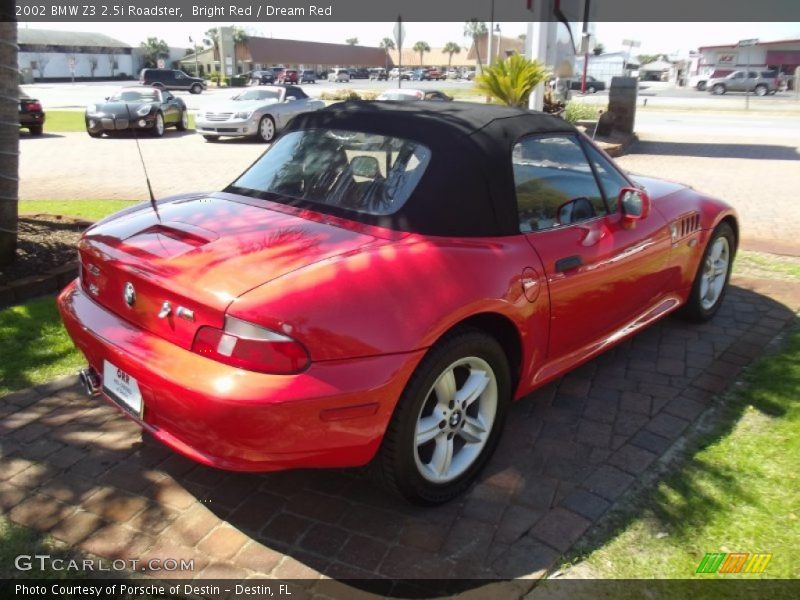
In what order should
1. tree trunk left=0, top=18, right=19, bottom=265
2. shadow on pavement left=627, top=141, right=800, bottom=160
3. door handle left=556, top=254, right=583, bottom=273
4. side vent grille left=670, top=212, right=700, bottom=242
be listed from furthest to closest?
shadow on pavement left=627, top=141, right=800, bottom=160, tree trunk left=0, top=18, right=19, bottom=265, side vent grille left=670, top=212, right=700, bottom=242, door handle left=556, top=254, right=583, bottom=273

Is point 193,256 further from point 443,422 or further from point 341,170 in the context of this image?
point 443,422

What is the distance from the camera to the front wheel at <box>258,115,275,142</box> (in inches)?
717

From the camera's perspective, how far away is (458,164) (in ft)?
9.75

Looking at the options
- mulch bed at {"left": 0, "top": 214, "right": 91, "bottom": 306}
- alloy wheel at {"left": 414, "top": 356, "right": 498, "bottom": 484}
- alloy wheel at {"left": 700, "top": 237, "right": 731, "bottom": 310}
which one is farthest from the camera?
mulch bed at {"left": 0, "top": 214, "right": 91, "bottom": 306}

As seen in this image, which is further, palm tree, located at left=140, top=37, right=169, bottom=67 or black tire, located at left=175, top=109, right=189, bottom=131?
palm tree, located at left=140, top=37, right=169, bottom=67

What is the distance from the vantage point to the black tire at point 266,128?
18.2 metres

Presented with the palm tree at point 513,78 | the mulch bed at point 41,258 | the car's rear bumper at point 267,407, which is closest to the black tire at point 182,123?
the palm tree at point 513,78

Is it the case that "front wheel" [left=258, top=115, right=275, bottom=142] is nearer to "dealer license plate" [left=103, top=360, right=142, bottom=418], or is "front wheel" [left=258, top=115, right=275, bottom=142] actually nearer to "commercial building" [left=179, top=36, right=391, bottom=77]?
"dealer license plate" [left=103, top=360, right=142, bottom=418]

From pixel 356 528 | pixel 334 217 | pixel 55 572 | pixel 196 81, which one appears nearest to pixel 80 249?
pixel 334 217

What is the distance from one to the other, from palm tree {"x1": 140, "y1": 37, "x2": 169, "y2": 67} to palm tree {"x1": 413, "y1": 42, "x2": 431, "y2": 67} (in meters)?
56.7

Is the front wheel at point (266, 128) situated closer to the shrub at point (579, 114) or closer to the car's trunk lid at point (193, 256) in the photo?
the shrub at point (579, 114)

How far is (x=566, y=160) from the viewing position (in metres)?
3.59

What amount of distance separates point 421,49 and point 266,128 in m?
126

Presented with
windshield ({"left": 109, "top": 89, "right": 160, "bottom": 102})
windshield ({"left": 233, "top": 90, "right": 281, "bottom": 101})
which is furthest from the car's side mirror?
windshield ({"left": 109, "top": 89, "right": 160, "bottom": 102})
